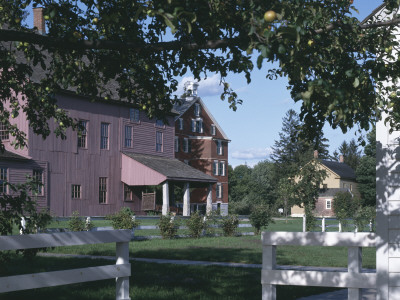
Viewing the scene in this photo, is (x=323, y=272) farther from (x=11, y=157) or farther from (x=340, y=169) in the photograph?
(x=340, y=169)

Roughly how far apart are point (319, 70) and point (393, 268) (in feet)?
8.16

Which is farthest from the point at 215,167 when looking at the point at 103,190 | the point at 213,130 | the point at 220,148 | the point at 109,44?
the point at 109,44

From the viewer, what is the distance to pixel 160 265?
46.7ft

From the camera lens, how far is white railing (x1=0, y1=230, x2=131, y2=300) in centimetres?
577

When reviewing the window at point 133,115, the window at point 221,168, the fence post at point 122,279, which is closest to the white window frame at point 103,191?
the window at point 133,115

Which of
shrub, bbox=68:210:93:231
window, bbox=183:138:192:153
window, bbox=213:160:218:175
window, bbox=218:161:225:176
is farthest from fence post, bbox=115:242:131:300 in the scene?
window, bbox=218:161:225:176

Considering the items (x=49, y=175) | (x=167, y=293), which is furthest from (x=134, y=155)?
(x=167, y=293)

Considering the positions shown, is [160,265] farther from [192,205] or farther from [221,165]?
[221,165]

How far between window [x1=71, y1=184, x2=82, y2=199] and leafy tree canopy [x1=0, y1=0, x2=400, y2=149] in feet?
89.3

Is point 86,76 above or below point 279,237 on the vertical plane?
above

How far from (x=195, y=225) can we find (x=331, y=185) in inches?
2560

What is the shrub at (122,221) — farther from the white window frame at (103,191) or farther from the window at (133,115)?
the window at (133,115)

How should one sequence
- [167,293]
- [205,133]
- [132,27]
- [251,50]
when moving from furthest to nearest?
[205,133] < [167,293] < [132,27] < [251,50]

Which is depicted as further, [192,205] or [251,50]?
[192,205]
